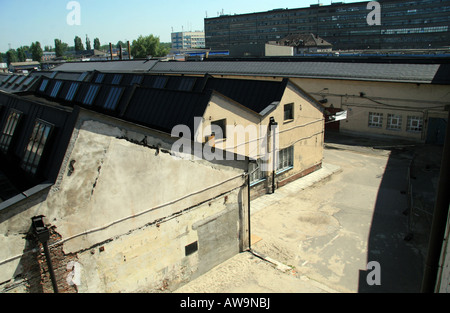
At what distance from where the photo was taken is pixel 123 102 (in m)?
17.1

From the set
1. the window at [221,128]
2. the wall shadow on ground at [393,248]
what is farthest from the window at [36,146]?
the wall shadow on ground at [393,248]

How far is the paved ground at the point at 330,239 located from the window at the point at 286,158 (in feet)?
4.23

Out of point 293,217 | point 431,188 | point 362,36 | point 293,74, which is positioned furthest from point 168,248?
point 362,36

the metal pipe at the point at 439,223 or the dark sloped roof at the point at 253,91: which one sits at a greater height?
the dark sloped roof at the point at 253,91

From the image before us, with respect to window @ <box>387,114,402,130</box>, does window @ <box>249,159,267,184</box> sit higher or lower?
lower

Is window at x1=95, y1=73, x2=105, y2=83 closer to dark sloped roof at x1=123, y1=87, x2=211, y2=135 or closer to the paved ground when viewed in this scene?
dark sloped roof at x1=123, y1=87, x2=211, y2=135

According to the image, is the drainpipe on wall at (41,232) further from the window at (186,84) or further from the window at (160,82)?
the window at (160,82)

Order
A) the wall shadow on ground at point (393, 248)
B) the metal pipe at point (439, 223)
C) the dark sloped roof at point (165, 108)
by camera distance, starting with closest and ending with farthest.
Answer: the metal pipe at point (439, 223), the wall shadow on ground at point (393, 248), the dark sloped roof at point (165, 108)

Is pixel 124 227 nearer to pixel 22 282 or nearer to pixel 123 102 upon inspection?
pixel 22 282

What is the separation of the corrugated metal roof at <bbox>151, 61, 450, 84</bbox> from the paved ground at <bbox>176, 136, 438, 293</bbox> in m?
10.4

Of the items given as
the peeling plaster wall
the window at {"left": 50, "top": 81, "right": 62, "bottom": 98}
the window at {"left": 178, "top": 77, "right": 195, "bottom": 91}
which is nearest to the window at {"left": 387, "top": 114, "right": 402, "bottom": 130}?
the window at {"left": 178, "top": 77, "right": 195, "bottom": 91}

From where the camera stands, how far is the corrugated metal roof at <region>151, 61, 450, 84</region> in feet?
98.3

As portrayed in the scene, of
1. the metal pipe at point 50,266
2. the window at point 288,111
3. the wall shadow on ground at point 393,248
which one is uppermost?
the window at point 288,111

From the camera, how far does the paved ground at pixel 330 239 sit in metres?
12.0
